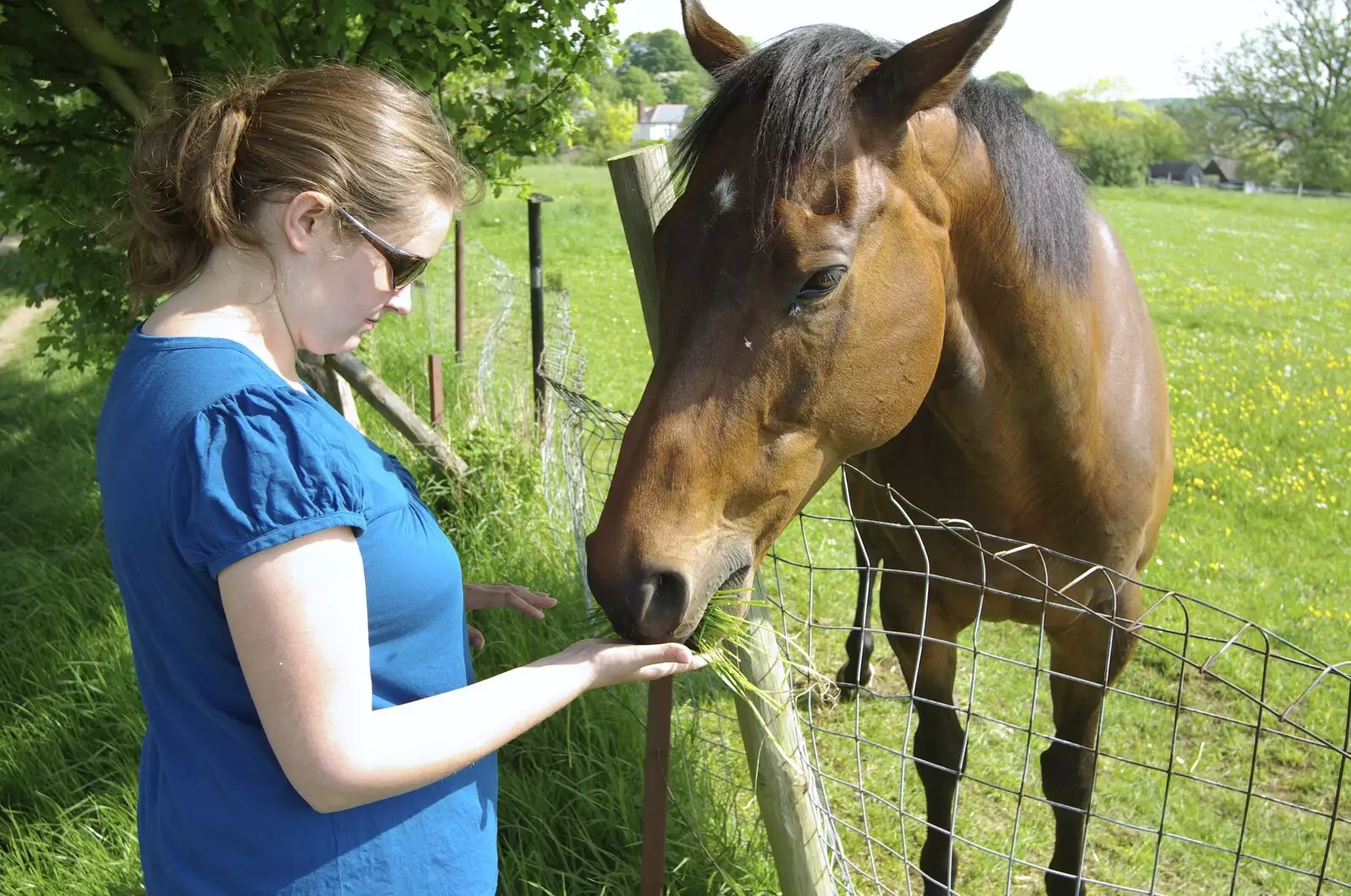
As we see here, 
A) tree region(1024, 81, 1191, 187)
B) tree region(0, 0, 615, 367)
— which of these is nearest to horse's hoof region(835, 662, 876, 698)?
tree region(0, 0, 615, 367)

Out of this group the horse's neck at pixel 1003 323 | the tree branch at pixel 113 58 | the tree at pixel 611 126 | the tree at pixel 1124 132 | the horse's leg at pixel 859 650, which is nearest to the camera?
the horse's neck at pixel 1003 323

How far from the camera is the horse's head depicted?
1.64 metres

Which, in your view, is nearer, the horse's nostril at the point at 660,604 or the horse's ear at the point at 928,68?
the horse's nostril at the point at 660,604

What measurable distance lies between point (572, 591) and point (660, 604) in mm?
2246

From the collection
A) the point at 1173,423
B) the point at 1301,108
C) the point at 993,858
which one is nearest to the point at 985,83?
the point at 993,858

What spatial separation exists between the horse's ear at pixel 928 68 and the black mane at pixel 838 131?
0.06 m

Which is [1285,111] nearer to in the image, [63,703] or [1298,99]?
[1298,99]

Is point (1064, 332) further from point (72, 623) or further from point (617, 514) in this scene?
point (72, 623)

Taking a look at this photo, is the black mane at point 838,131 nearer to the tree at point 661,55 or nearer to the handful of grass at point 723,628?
the handful of grass at point 723,628

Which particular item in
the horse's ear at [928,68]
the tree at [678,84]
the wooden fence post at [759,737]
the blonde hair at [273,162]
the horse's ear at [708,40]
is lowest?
the wooden fence post at [759,737]

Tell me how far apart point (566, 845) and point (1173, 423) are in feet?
20.3

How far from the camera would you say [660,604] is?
1.60 metres

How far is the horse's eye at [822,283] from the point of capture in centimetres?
175

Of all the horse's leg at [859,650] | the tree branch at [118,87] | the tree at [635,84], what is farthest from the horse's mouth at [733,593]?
the tree at [635,84]
